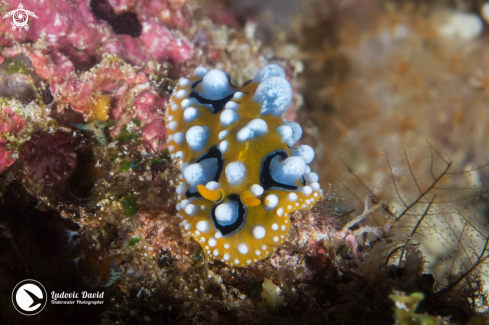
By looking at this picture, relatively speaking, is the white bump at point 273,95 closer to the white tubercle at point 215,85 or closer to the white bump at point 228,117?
the white bump at point 228,117

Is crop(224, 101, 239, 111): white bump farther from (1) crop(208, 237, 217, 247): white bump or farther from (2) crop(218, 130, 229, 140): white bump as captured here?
(1) crop(208, 237, 217, 247): white bump

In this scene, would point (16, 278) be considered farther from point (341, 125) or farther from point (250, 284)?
point (341, 125)

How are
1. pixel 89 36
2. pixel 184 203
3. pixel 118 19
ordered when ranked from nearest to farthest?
pixel 184 203 → pixel 89 36 → pixel 118 19

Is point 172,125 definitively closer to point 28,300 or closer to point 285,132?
point 285,132

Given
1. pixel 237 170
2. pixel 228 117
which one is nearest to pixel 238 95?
pixel 228 117

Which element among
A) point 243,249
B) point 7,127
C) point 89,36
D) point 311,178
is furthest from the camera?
point 89,36

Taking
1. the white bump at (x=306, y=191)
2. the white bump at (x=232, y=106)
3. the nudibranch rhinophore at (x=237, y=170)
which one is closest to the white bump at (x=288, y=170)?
the nudibranch rhinophore at (x=237, y=170)
